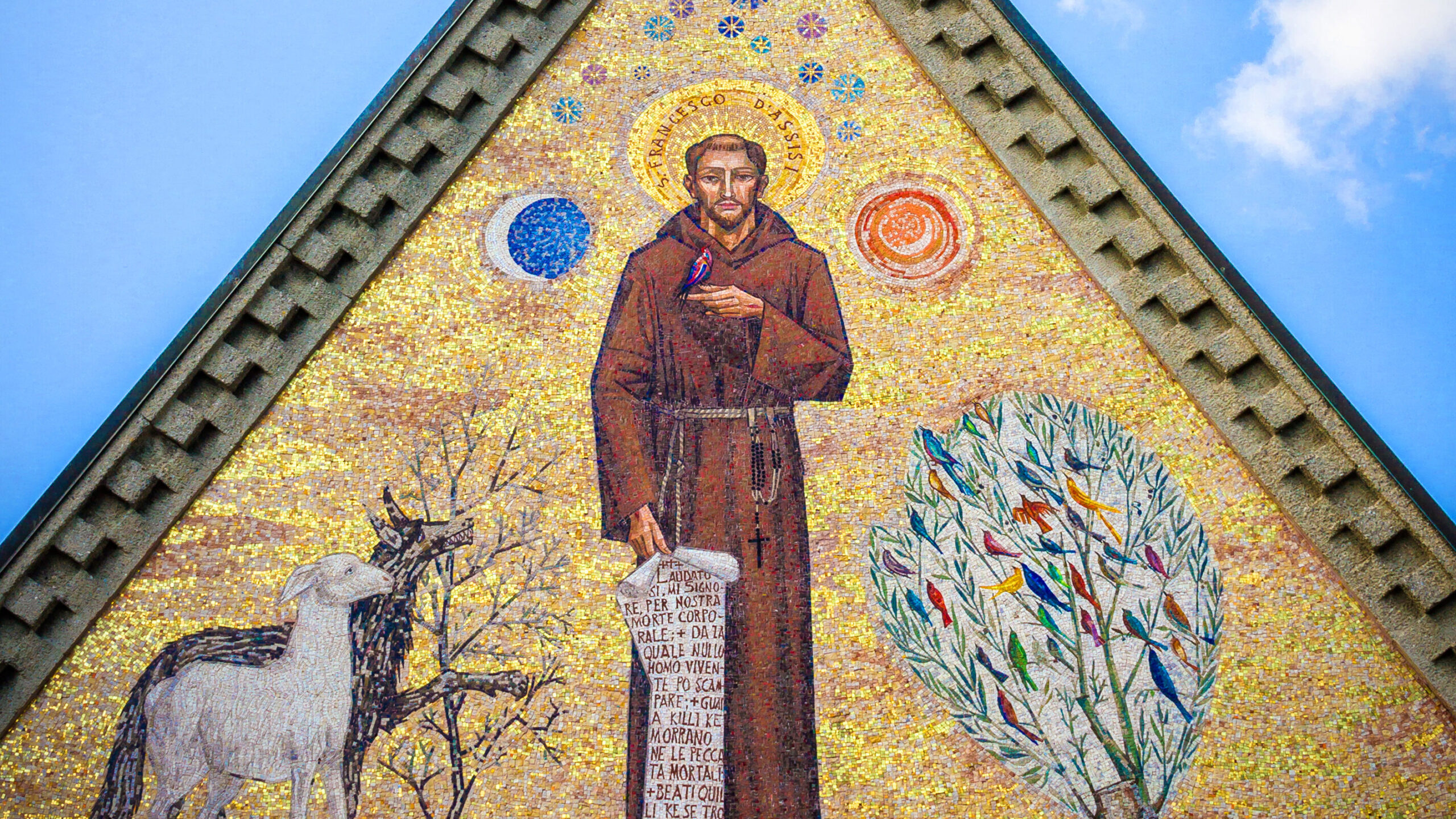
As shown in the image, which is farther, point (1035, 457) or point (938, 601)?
point (1035, 457)

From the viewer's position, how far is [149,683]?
7582 mm

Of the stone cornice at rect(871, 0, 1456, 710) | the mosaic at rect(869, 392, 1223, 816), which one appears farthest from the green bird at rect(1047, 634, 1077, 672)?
the stone cornice at rect(871, 0, 1456, 710)

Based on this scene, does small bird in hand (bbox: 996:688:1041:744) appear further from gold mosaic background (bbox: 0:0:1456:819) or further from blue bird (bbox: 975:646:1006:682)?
gold mosaic background (bbox: 0:0:1456:819)

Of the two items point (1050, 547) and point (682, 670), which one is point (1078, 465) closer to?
point (1050, 547)

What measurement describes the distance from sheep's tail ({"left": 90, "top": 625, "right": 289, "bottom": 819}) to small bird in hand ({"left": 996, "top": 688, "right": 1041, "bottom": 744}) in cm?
359

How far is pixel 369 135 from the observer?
8.51m

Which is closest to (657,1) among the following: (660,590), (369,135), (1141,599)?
(369,135)

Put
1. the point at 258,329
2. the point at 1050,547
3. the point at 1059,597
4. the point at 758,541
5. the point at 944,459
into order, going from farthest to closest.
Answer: the point at 258,329
the point at 944,459
the point at 758,541
the point at 1050,547
the point at 1059,597

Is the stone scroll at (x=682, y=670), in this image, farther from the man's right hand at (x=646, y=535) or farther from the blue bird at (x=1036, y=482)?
the blue bird at (x=1036, y=482)

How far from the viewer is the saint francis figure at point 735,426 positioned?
7410 millimetres

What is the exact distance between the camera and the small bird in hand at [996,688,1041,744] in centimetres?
730

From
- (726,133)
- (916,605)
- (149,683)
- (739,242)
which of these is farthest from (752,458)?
(149,683)

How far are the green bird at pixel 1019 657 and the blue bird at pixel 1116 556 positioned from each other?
0.63m

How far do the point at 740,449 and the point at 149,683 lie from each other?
10.6ft
